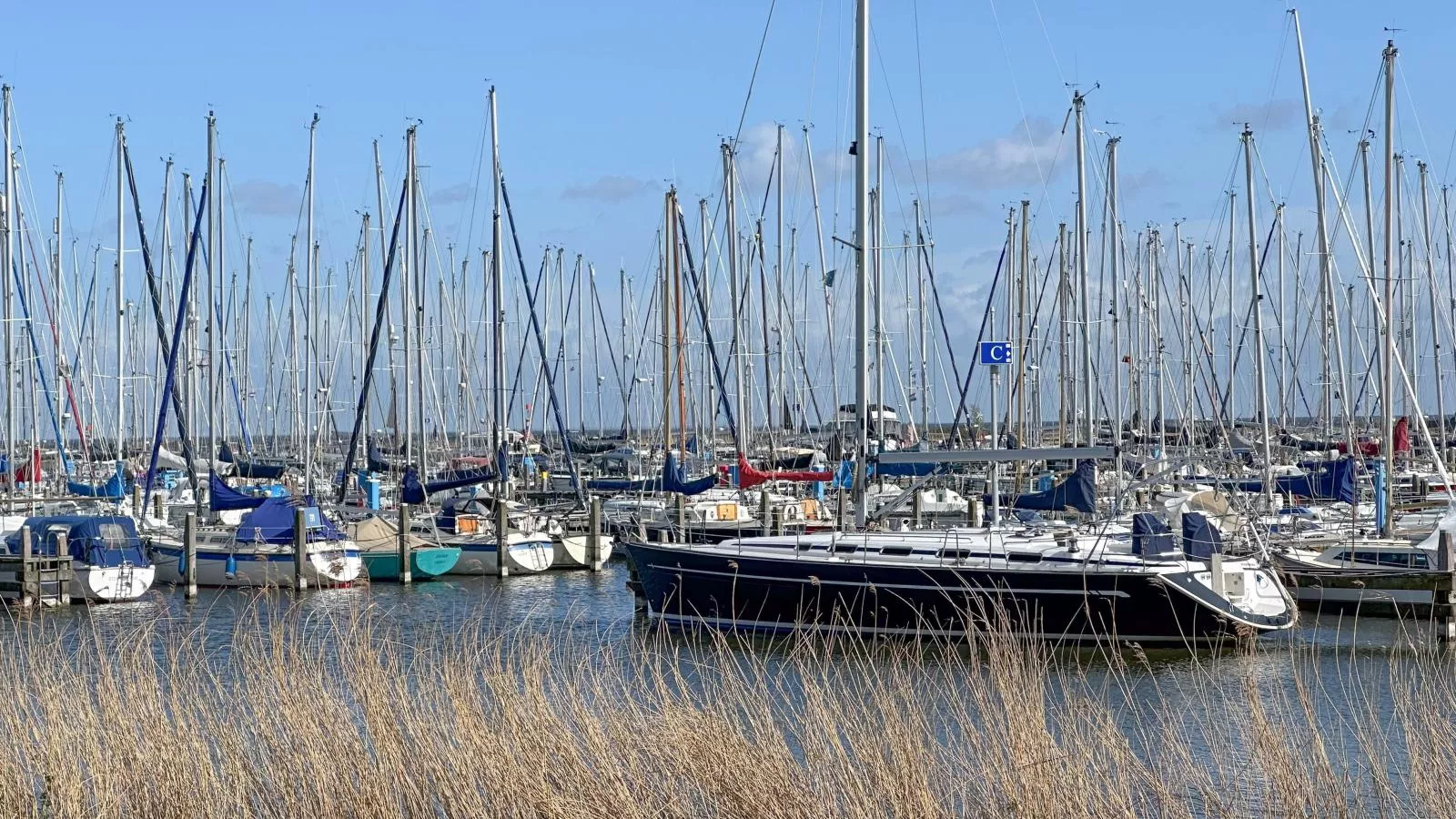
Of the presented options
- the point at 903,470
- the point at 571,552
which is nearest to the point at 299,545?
the point at 571,552

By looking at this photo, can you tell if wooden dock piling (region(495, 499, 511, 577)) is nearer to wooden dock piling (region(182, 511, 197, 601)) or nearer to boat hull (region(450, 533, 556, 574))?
boat hull (region(450, 533, 556, 574))

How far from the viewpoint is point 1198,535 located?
24.7 metres

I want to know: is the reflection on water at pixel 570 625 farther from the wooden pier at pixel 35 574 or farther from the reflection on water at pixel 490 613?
the wooden pier at pixel 35 574

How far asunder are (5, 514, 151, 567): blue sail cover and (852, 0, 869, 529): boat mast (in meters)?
14.8

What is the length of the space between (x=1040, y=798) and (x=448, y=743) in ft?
12.9

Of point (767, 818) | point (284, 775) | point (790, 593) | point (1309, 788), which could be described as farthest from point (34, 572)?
point (1309, 788)

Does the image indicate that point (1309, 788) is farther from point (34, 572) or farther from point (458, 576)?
point (458, 576)

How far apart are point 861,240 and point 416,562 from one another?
15.2 m

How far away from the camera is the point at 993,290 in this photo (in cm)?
5653

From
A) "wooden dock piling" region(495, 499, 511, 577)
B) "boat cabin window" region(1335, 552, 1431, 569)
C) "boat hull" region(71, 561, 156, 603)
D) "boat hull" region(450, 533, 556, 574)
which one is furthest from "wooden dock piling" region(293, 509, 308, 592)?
"boat cabin window" region(1335, 552, 1431, 569)

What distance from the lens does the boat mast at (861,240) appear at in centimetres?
2542

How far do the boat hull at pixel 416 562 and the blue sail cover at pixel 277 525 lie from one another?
0.97 metres

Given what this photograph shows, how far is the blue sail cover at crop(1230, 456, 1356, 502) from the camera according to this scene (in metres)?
39.2

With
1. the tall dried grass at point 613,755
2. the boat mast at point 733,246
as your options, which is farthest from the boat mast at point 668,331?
the tall dried grass at point 613,755
